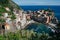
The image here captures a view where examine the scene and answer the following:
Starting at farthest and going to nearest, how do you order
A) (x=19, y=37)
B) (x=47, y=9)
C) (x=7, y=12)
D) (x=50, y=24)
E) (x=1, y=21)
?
(x=47, y=9)
(x=50, y=24)
(x=7, y=12)
(x=1, y=21)
(x=19, y=37)

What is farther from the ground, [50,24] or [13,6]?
[13,6]

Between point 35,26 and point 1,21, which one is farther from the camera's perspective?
point 35,26

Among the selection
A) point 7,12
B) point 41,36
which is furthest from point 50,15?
point 41,36

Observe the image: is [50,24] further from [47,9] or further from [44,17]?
[47,9]

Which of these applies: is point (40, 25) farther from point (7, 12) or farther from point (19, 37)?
point (19, 37)

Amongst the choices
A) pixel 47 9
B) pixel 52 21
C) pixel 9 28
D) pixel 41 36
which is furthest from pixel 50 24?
pixel 41 36

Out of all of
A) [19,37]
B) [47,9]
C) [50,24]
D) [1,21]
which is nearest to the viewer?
[19,37]

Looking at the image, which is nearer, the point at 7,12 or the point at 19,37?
the point at 19,37

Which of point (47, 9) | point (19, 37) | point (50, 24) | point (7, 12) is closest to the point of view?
point (19, 37)

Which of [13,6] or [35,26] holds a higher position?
[13,6]
